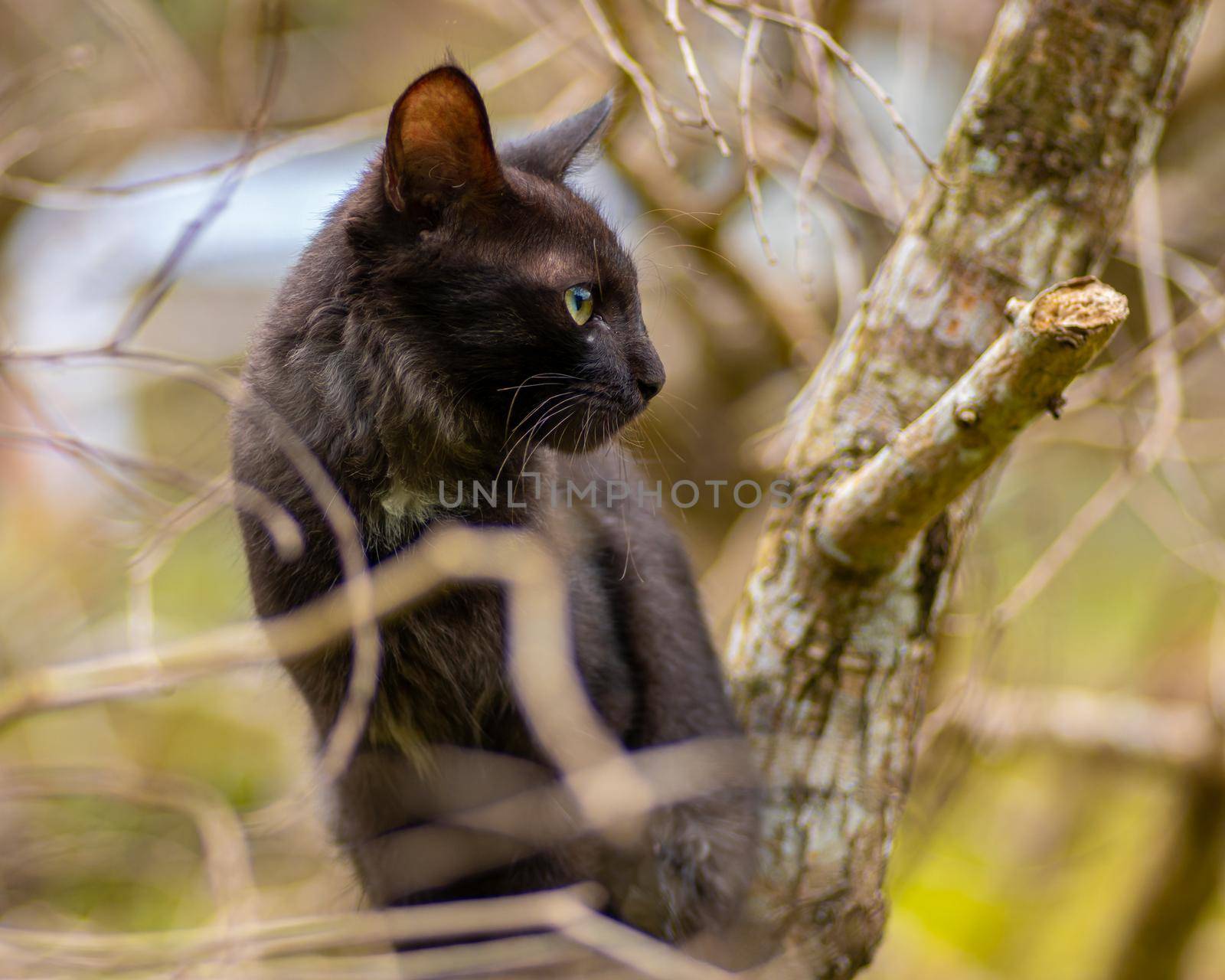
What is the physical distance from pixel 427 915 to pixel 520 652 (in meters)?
0.53

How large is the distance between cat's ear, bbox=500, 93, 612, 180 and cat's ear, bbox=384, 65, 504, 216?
0.37m

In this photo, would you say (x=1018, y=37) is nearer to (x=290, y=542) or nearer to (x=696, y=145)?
(x=290, y=542)

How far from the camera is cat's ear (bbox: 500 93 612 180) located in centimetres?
247

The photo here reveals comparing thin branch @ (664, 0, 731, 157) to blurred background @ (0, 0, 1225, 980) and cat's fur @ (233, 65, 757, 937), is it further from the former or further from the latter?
cat's fur @ (233, 65, 757, 937)

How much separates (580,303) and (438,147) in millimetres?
410

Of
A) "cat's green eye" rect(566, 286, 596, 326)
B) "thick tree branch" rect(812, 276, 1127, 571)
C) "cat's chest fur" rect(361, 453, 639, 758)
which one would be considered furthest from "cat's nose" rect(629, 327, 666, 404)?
"thick tree branch" rect(812, 276, 1127, 571)

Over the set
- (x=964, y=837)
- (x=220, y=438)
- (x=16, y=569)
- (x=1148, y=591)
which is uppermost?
(x=220, y=438)

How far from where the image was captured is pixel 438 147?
6.65ft

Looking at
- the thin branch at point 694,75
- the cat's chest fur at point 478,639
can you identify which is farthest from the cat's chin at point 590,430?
the thin branch at point 694,75

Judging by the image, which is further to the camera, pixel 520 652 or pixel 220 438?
pixel 220 438

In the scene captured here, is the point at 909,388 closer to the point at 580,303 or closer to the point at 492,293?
the point at 580,303

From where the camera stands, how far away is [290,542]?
204 centimetres

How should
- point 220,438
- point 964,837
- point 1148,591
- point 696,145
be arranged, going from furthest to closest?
1. point 1148,591
2. point 964,837
3. point 696,145
4. point 220,438

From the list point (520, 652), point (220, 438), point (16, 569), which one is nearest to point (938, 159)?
point (520, 652)
